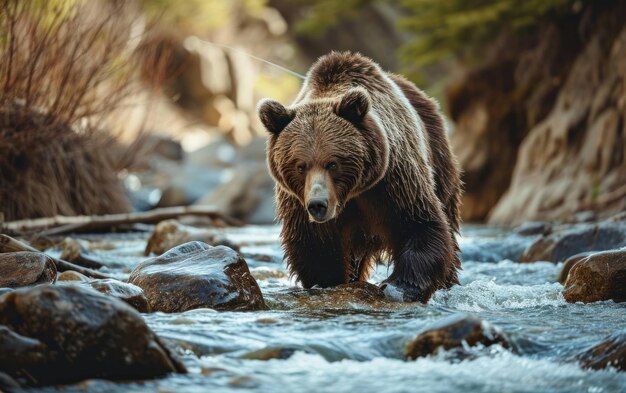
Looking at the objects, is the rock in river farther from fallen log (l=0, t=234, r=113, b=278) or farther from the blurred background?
the blurred background

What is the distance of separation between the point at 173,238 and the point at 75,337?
4607mm

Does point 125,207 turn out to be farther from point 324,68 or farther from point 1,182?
point 324,68

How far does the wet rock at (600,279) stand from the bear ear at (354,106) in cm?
152

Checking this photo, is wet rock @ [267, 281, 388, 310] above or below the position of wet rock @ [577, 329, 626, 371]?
below

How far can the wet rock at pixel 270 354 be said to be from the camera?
3469 millimetres

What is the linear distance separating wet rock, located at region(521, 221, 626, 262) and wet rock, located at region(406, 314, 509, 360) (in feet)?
12.3

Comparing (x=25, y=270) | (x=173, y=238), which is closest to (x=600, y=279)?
(x=25, y=270)

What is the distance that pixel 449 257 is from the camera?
17.8ft

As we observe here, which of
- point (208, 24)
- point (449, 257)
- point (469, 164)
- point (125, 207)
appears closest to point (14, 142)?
point (125, 207)

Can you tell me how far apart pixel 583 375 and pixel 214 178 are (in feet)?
51.2

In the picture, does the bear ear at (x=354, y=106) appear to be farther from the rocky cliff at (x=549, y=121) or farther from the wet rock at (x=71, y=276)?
the rocky cliff at (x=549, y=121)

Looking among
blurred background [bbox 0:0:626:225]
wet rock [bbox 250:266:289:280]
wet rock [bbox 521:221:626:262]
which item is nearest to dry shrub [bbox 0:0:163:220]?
blurred background [bbox 0:0:626:225]

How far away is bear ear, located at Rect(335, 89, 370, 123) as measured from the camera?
4.98 meters

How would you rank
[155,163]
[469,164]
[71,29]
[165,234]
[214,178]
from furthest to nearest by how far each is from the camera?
[155,163] < [214,178] < [469,164] < [71,29] < [165,234]
